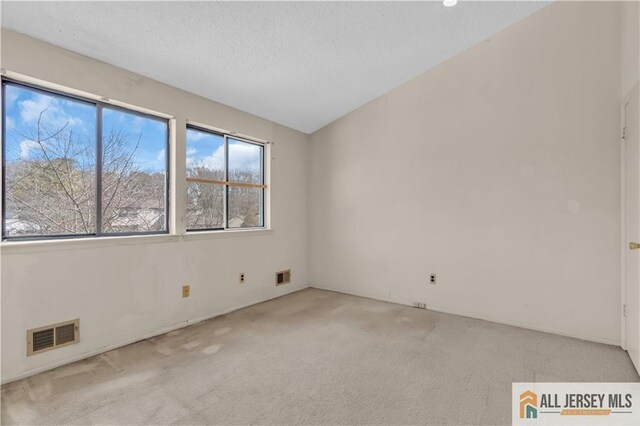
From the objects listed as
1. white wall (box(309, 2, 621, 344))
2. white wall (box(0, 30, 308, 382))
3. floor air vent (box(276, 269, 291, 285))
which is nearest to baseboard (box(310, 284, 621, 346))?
white wall (box(309, 2, 621, 344))

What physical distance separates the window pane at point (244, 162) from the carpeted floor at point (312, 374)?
66.9 inches

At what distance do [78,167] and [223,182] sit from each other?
1354mm

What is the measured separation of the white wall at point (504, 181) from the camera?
109 inches

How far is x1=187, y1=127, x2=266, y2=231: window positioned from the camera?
3.29 metres

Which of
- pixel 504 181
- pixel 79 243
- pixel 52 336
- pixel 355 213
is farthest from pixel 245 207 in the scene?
pixel 504 181

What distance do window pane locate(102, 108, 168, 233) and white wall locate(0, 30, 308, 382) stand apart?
16 cm

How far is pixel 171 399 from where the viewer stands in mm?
1888

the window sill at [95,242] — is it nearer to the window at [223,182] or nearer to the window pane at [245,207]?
the window at [223,182]

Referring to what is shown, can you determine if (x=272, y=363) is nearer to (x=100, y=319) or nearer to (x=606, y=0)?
(x=100, y=319)

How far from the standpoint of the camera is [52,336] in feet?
7.31

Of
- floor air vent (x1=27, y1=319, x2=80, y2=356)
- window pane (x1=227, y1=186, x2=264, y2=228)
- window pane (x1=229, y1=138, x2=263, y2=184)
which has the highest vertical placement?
window pane (x1=229, y1=138, x2=263, y2=184)

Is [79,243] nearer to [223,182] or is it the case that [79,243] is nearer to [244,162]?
[223,182]

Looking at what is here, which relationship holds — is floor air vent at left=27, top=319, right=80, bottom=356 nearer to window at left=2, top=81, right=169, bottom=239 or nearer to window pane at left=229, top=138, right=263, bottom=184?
window at left=2, top=81, right=169, bottom=239

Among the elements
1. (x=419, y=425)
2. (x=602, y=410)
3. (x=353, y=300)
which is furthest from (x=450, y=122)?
(x=419, y=425)
